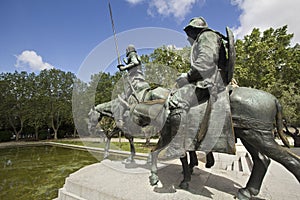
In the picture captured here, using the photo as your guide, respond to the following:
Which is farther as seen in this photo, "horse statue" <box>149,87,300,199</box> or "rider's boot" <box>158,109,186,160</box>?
"rider's boot" <box>158,109,186,160</box>

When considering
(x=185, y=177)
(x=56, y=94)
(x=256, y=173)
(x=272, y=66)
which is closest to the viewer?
(x=256, y=173)

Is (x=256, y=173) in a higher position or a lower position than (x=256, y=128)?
lower

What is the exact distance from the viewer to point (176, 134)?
3160mm

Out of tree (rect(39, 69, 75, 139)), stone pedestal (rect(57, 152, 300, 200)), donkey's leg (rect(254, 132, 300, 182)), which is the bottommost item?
stone pedestal (rect(57, 152, 300, 200))

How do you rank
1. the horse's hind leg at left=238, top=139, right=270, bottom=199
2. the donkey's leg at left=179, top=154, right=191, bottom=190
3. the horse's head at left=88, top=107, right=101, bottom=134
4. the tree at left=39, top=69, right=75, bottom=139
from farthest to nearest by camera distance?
the tree at left=39, top=69, right=75, bottom=139, the horse's head at left=88, top=107, right=101, bottom=134, the donkey's leg at left=179, top=154, right=191, bottom=190, the horse's hind leg at left=238, top=139, right=270, bottom=199

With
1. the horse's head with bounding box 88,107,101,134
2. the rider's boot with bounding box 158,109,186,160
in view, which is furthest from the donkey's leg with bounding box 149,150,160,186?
the horse's head with bounding box 88,107,101,134

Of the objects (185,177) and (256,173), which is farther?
(185,177)

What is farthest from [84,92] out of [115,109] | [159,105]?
[159,105]

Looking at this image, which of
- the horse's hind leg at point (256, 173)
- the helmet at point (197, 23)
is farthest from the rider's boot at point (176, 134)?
the helmet at point (197, 23)

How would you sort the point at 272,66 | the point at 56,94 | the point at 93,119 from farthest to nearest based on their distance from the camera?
the point at 56,94 → the point at 272,66 → the point at 93,119

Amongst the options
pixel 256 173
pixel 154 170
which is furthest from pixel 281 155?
pixel 154 170

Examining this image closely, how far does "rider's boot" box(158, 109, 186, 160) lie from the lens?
10.0 ft

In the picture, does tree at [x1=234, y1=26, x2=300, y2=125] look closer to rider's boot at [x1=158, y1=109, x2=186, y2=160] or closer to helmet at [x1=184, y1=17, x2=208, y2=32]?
helmet at [x1=184, y1=17, x2=208, y2=32]

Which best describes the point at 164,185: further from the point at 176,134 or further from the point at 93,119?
the point at 93,119
